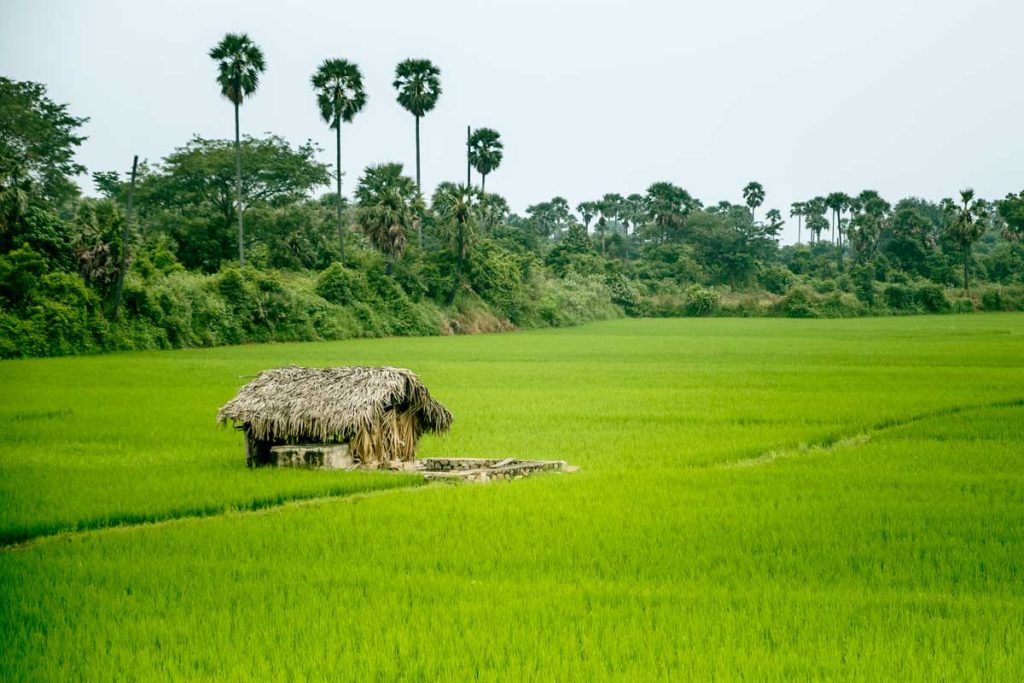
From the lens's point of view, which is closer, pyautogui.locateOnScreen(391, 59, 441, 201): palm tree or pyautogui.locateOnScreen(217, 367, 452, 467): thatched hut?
pyautogui.locateOnScreen(217, 367, 452, 467): thatched hut

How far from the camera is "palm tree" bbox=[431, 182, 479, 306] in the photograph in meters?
60.0

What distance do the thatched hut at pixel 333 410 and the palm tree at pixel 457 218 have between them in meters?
46.7

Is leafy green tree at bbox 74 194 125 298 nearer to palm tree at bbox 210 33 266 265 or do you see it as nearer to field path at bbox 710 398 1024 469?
palm tree at bbox 210 33 266 265

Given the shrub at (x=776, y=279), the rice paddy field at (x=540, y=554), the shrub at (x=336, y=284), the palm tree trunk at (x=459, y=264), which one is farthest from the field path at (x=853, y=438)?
the shrub at (x=776, y=279)

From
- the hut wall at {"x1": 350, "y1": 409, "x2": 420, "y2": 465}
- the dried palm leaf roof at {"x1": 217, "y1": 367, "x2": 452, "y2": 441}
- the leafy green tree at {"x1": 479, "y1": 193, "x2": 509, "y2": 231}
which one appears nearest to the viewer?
the dried palm leaf roof at {"x1": 217, "y1": 367, "x2": 452, "y2": 441}

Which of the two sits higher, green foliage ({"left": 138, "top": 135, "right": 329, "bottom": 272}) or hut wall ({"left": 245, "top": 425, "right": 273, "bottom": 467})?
green foliage ({"left": 138, "top": 135, "right": 329, "bottom": 272})

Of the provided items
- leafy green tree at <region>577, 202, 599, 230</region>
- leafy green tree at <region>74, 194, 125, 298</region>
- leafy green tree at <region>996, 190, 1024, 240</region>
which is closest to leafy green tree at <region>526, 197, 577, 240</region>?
leafy green tree at <region>577, 202, 599, 230</region>

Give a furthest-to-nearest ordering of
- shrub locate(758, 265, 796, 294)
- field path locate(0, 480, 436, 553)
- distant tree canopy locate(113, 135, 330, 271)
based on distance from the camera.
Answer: shrub locate(758, 265, 796, 294)
distant tree canopy locate(113, 135, 330, 271)
field path locate(0, 480, 436, 553)

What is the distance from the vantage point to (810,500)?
10.3 metres

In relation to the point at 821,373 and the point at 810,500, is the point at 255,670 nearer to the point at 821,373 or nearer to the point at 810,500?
the point at 810,500

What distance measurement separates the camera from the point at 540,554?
27.2 feet

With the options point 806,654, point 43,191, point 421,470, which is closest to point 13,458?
point 421,470

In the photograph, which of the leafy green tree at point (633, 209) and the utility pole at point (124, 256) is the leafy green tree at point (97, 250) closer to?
the utility pole at point (124, 256)

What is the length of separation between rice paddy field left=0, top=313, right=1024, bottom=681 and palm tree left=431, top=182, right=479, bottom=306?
1665 inches
